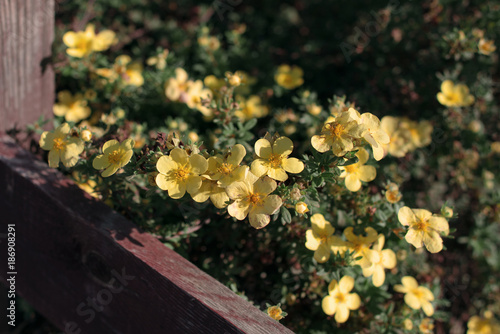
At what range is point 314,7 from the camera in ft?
10.2

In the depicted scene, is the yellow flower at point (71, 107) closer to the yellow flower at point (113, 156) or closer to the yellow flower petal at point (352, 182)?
the yellow flower at point (113, 156)

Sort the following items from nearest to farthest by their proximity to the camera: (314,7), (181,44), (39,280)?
(39,280)
(181,44)
(314,7)

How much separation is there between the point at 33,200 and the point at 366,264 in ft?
3.98

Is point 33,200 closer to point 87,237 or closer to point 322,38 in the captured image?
point 87,237

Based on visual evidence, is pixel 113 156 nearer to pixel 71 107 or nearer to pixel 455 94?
pixel 71 107

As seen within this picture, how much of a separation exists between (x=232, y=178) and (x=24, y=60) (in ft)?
3.91

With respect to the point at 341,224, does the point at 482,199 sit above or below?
below

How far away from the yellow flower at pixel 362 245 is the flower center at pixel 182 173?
61cm

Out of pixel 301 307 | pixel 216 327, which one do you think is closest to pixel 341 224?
pixel 301 307

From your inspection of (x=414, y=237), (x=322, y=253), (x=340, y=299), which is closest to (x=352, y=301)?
(x=340, y=299)

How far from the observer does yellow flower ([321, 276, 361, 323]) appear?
1.54 meters

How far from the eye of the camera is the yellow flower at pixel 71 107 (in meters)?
2.26

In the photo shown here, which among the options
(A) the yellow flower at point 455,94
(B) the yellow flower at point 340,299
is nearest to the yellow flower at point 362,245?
(B) the yellow flower at point 340,299

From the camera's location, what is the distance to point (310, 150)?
1445mm
